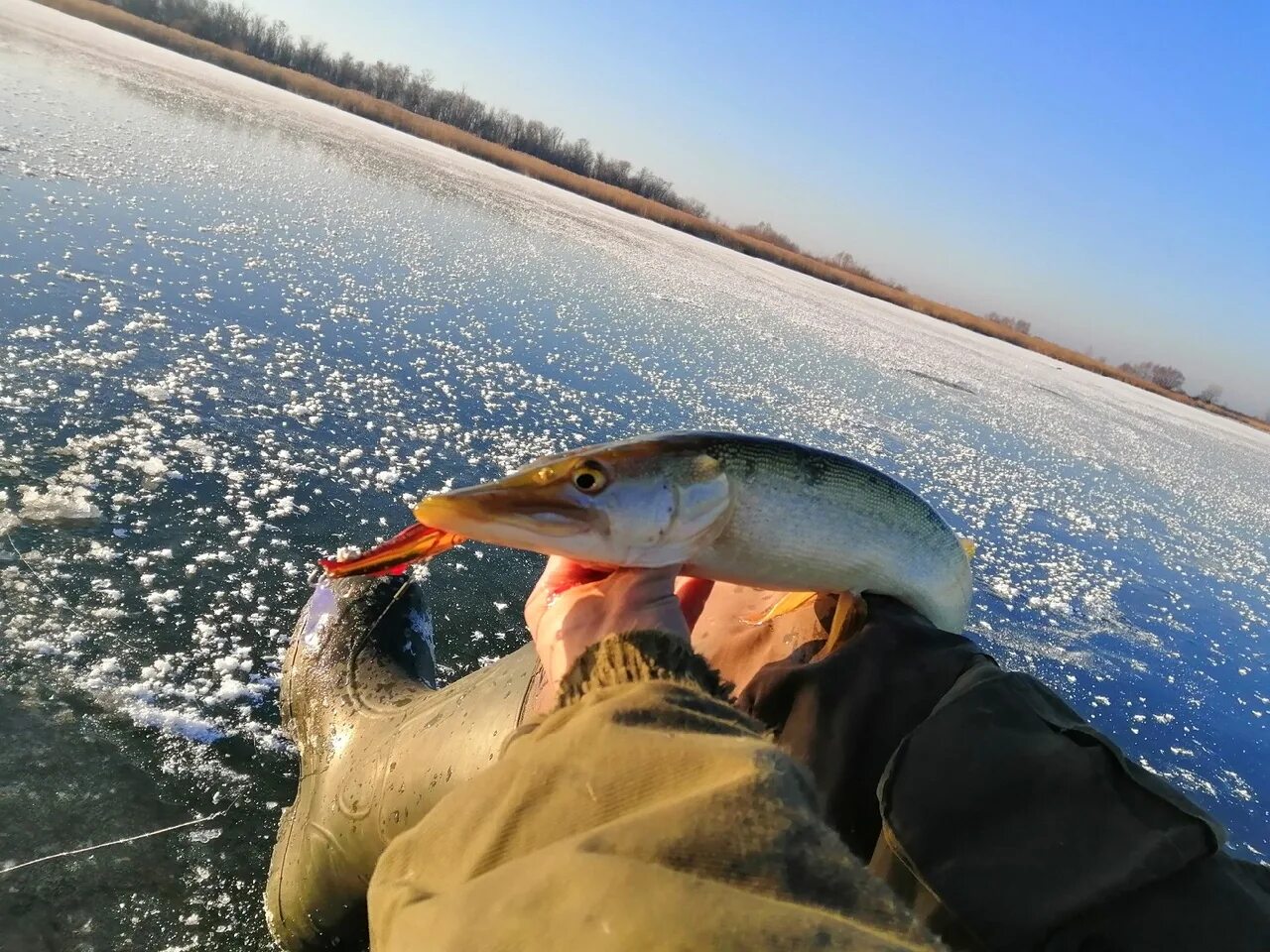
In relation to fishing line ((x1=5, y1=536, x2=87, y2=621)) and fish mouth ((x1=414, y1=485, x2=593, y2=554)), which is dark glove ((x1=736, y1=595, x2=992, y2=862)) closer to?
fish mouth ((x1=414, y1=485, x2=593, y2=554))

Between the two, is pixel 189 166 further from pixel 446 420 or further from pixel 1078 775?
pixel 1078 775

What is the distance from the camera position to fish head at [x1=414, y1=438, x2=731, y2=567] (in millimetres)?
1625


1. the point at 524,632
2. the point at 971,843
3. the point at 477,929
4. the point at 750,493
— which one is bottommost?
the point at 524,632

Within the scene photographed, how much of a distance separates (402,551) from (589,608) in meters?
0.51

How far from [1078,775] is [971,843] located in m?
0.24

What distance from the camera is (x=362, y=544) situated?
370 cm

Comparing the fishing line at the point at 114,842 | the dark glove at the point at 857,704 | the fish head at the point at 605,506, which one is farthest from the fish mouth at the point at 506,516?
the fishing line at the point at 114,842

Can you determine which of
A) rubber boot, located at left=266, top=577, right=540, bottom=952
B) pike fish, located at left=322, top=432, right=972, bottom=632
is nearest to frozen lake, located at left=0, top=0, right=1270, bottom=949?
rubber boot, located at left=266, top=577, right=540, bottom=952

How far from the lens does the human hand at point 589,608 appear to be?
1436 mm

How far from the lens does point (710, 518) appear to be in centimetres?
179

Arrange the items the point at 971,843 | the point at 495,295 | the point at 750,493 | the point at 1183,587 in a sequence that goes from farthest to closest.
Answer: the point at 495,295, the point at 1183,587, the point at 750,493, the point at 971,843

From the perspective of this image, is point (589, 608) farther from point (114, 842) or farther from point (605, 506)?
point (114, 842)

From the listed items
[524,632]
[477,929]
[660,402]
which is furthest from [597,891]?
[660,402]

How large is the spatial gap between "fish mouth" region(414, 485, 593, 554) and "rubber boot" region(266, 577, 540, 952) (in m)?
0.66
